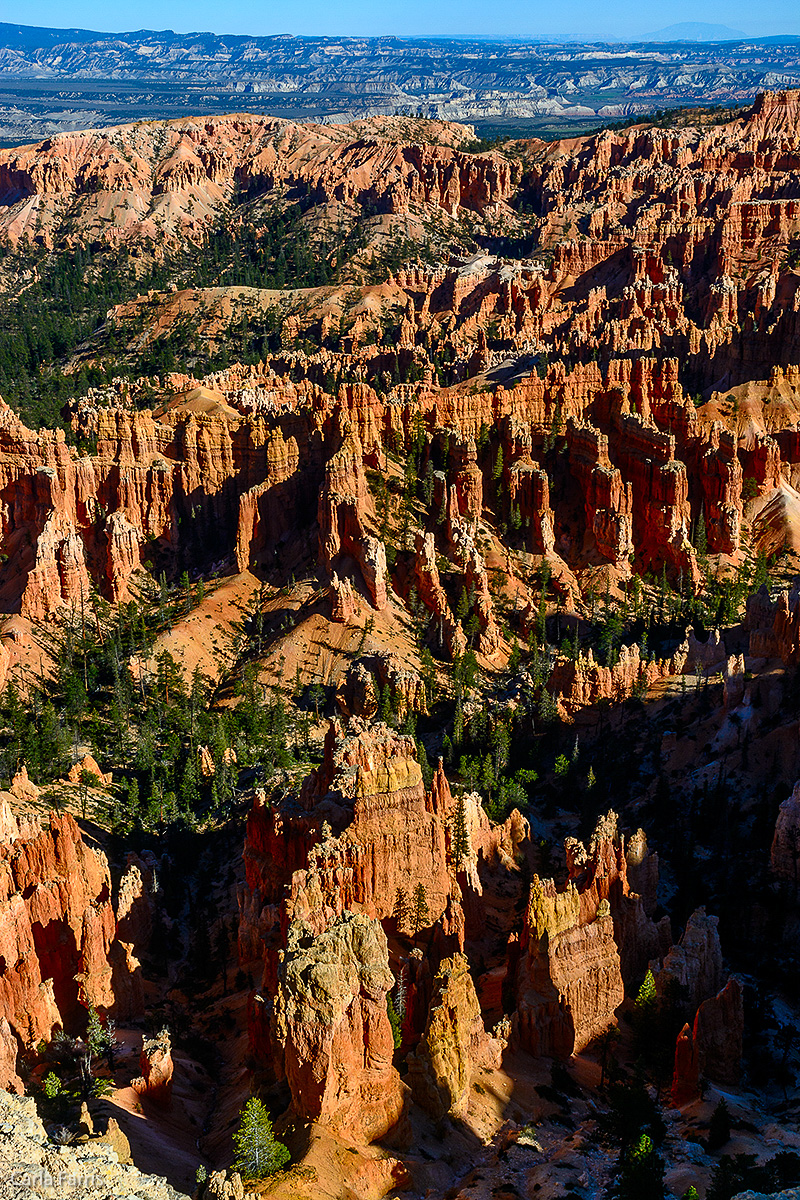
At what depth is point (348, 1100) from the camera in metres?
38.9

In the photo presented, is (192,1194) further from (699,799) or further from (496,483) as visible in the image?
(496,483)

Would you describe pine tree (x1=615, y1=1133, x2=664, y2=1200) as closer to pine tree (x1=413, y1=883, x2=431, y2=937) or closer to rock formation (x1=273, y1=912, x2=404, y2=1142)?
rock formation (x1=273, y1=912, x2=404, y2=1142)

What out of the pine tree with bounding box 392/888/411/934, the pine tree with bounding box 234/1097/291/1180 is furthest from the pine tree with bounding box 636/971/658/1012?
the pine tree with bounding box 234/1097/291/1180

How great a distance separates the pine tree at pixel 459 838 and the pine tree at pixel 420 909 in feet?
13.5

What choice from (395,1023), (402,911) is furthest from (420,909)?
(395,1023)

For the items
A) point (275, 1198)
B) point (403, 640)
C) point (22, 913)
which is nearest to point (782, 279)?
point (403, 640)

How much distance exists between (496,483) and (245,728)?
114 feet

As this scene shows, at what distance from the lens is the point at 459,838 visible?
5866cm

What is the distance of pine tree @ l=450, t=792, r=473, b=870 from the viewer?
5838cm

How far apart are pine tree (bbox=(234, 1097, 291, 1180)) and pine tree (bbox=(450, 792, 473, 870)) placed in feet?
75.4

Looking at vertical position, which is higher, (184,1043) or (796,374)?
(796,374)

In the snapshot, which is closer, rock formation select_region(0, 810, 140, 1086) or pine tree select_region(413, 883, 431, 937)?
rock formation select_region(0, 810, 140, 1086)

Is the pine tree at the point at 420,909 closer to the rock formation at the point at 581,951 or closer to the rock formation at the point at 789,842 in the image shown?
the rock formation at the point at 581,951

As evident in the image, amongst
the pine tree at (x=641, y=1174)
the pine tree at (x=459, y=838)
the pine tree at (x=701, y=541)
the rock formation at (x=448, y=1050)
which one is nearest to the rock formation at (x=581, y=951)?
the rock formation at (x=448, y=1050)
